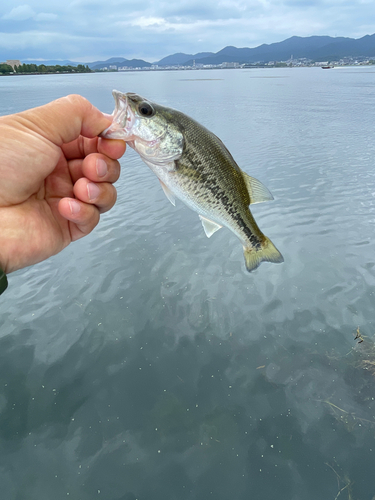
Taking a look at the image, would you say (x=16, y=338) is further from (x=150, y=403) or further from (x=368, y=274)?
(x=368, y=274)

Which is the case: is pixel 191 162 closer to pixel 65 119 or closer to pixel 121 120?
pixel 121 120

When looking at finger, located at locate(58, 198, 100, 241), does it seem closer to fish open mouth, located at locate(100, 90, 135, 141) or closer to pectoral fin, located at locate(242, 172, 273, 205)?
fish open mouth, located at locate(100, 90, 135, 141)

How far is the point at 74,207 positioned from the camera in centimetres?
323

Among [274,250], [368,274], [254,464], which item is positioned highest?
[274,250]

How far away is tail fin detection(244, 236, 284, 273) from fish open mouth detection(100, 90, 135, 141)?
1.92 m

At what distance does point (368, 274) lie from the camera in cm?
734

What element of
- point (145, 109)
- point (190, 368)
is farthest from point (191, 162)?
point (190, 368)

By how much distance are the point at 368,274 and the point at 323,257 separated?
1162mm

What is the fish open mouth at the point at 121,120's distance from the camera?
9.11 feet

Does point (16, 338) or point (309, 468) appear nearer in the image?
point (309, 468)

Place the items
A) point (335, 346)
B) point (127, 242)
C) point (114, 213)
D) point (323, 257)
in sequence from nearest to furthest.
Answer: point (335, 346) → point (323, 257) → point (127, 242) → point (114, 213)

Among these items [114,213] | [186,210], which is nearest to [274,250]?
[186,210]

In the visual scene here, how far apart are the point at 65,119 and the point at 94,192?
2.58 ft

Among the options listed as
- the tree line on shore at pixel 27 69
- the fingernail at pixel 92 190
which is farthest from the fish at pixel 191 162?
the tree line on shore at pixel 27 69
